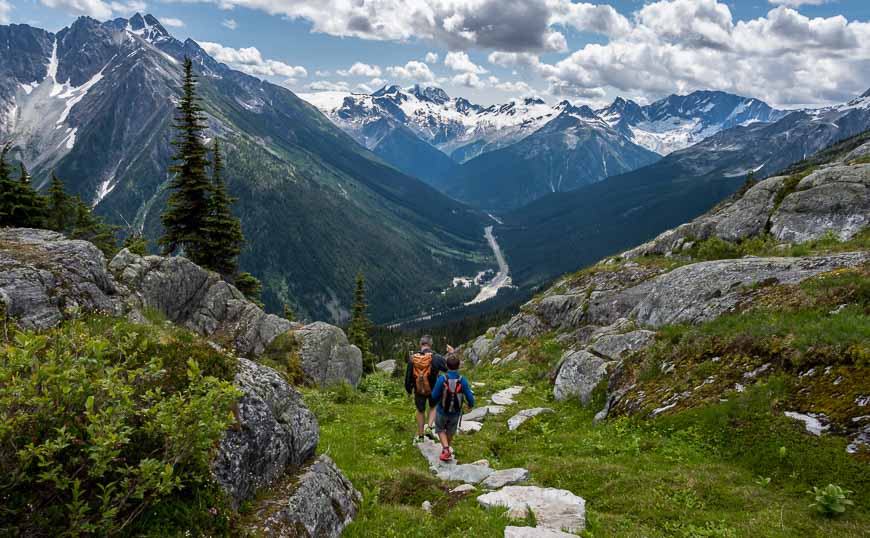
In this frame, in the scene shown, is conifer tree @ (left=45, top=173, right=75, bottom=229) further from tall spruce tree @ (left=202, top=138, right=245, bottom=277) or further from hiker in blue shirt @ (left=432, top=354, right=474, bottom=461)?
hiker in blue shirt @ (left=432, top=354, right=474, bottom=461)

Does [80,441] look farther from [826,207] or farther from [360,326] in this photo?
[360,326]

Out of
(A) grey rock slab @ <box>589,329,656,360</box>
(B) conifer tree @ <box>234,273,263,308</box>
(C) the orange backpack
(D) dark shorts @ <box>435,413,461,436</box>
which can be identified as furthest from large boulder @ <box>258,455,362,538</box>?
(B) conifer tree @ <box>234,273,263,308</box>

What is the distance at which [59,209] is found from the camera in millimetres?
59375

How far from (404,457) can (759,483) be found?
33.5 feet

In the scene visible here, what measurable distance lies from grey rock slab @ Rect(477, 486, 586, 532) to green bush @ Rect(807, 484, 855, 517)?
472 centimetres

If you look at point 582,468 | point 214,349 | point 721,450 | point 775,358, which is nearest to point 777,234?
point 775,358

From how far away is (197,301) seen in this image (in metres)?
33.0

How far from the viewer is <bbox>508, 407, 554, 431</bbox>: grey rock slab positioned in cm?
2006

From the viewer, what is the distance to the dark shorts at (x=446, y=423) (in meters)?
15.1

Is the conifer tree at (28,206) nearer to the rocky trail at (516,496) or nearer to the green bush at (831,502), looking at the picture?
the rocky trail at (516,496)

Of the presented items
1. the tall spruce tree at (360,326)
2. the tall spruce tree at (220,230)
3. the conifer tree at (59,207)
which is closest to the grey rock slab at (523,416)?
the tall spruce tree at (220,230)

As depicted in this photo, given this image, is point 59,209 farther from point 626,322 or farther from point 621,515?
point 621,515

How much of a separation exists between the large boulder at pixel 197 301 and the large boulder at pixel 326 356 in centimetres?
264

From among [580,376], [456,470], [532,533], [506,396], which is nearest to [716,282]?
[580,376]
